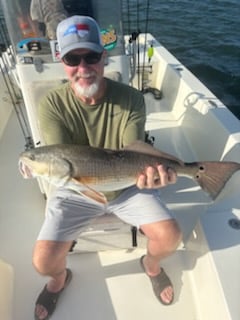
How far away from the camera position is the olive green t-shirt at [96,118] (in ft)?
7.34

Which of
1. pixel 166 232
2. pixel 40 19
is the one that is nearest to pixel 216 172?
pixel 166 232

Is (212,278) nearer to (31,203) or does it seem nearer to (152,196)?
(152,196)

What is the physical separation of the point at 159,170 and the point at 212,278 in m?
0.75

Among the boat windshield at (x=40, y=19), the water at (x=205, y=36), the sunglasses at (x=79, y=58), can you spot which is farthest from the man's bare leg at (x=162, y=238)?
the water at (x=205, y=36)

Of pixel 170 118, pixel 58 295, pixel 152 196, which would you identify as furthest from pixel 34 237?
pixel 170 118

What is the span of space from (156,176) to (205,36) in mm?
7309

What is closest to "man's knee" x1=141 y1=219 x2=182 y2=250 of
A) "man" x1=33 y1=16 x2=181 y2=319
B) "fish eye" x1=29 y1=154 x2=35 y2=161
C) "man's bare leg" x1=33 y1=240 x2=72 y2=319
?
"man" x1=33 y1=16 x2=181 y2=319

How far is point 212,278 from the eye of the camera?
6.70 feet

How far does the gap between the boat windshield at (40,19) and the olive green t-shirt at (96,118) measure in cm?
47

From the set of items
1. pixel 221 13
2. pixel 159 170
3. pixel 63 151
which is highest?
pixel 63 151

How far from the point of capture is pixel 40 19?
2527mm

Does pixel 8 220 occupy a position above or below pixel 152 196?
below

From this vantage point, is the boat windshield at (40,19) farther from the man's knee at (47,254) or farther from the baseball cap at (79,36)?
the man's knee at (47,254)

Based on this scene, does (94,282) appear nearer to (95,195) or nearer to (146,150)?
(95,195)
